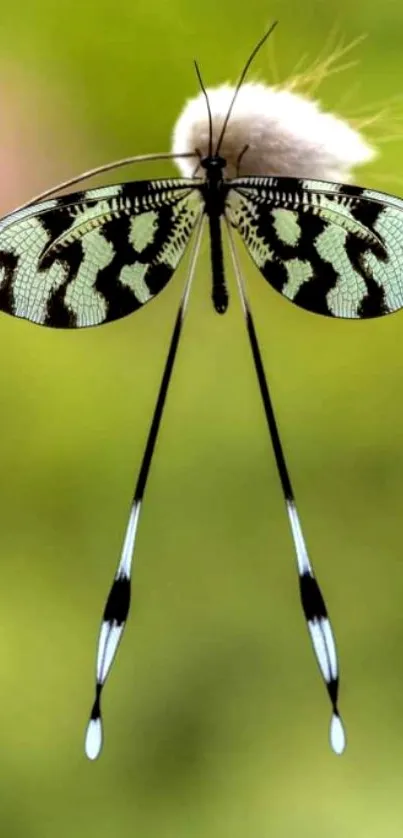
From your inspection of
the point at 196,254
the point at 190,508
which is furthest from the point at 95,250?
the point at 190,508

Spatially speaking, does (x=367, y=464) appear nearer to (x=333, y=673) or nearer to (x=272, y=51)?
(x=333, y=673)

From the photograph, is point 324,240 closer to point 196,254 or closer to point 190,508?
point 196,254

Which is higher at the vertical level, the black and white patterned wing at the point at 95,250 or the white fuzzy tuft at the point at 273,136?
the white fuzzy tuft at the point at 273,136

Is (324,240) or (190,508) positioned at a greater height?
(324,240)

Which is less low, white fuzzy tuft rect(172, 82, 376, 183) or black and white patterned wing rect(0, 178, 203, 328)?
white fuzzy tuft rect(172, 82, 376, 183)
